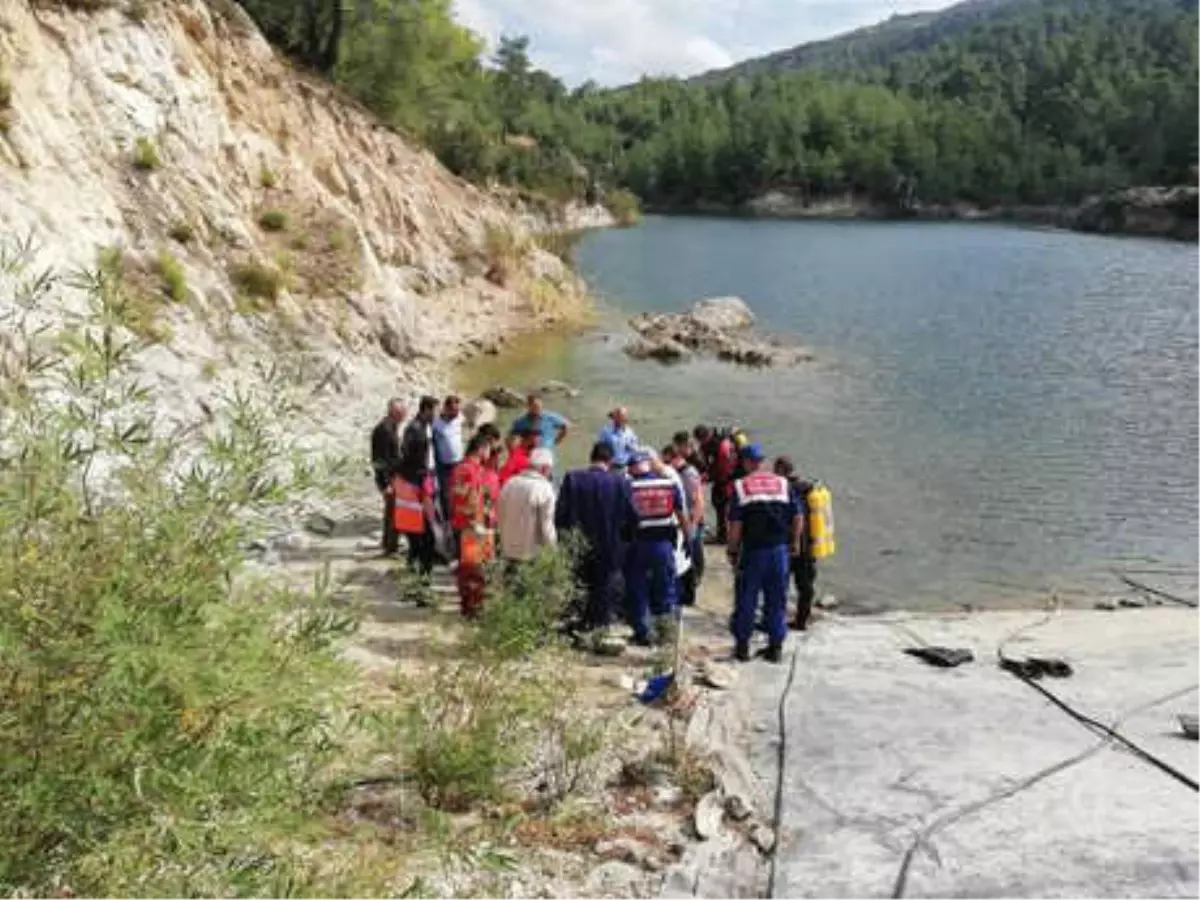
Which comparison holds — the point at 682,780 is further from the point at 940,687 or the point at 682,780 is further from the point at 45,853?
the point at 45,853

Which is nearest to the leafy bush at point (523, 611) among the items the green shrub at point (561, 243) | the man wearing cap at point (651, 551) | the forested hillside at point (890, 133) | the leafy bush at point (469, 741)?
the leafy bush at point (469, 741)

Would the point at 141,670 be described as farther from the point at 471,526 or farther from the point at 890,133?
the point at 890,133

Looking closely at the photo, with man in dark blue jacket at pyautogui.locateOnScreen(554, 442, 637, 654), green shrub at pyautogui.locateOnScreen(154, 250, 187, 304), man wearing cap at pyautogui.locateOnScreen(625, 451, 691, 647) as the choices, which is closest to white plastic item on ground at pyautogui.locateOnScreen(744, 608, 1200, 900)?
man wearing cap at pyautogui.locateOnScreen(625, 451, 691, 647)

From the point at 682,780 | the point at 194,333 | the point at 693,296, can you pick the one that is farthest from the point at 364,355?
the point at 693,296

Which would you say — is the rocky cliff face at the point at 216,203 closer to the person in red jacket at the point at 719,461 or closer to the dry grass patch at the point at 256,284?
the dry grass patch at the point at 256,284

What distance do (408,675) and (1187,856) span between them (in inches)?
224

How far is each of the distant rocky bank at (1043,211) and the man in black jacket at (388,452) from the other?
100.0 metres

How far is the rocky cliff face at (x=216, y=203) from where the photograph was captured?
63.8 feet

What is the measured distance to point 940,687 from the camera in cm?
1065

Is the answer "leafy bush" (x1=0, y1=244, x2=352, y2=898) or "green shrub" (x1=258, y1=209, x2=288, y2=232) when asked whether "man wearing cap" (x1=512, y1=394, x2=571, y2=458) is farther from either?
"green shrub" (x1=258, y1=209, x2=288, y2=232)

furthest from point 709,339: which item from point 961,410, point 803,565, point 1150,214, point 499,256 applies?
point 1150,214

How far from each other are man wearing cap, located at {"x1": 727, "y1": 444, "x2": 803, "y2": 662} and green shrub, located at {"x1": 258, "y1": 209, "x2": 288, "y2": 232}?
18.5 metres

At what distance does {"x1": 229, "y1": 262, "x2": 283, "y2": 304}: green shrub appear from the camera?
23.2m

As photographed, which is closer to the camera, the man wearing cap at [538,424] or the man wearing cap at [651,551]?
the man wearing cap at [651,551]
